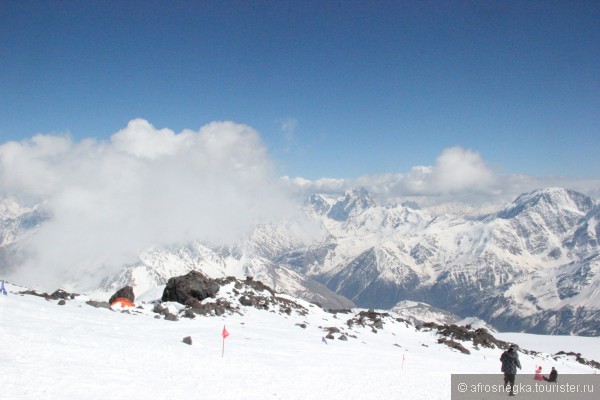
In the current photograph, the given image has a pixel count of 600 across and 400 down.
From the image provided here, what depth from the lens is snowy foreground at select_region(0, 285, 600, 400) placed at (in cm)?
1541

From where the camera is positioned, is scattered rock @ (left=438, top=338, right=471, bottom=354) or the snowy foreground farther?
scattered rock @ (left=438, top=338, right=471, bottom=354)

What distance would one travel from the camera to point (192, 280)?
169ft

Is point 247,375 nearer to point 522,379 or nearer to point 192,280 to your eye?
point 522,379

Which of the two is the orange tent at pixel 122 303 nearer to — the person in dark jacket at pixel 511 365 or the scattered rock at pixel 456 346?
the person in dark jacket at pixel 511 365

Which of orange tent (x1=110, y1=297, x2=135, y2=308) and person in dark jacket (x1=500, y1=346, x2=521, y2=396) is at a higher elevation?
orange tent (x1=110, y1=297, x2=135, y2=308)

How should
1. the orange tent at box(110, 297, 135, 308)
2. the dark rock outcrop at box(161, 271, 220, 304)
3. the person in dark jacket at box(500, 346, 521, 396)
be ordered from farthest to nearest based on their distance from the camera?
the dark rock outcrop at box(161, 271, 220, 304) < the orange tent at box(110, 297, 135, 308) < the person in dark jacket at box(500, 346, 521, 396)

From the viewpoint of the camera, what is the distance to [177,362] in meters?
20.1

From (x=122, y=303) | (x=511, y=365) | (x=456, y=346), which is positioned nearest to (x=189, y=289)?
(x=122, y=303)

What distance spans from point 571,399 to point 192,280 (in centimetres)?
4049

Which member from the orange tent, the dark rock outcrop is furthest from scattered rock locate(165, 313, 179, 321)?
the dark rock outcrop

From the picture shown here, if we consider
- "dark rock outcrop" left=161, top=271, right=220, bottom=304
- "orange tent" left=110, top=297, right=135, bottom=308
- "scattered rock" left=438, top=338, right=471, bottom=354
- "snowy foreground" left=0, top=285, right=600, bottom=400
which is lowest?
"snowy foreground" left=0, top=285, right=600, bottom=400

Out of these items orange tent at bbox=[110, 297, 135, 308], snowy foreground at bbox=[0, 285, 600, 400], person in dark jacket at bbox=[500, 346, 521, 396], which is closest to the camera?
snowy foreground at bbox=[0, 285, 600, 400]

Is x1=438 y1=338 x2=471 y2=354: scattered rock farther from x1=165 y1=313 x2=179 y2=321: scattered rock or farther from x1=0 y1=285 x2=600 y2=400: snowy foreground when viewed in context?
x1=165 y1=313 x2=179 y2=321: scattered rock

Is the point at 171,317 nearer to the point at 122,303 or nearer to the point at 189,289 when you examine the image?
the point at 122,303
